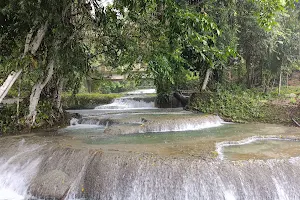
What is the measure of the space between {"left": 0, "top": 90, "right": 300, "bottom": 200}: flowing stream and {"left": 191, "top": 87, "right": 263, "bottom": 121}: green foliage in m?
3.81

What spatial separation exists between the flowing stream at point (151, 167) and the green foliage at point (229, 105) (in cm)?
381

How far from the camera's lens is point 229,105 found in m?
13.3

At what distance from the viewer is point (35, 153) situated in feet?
24.7

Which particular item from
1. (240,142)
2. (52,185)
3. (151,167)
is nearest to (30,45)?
(52,185)

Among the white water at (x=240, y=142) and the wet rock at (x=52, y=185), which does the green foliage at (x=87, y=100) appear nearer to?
the white water at (x=240, y=142)

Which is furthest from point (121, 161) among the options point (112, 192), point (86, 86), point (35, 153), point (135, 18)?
point (86, 86)

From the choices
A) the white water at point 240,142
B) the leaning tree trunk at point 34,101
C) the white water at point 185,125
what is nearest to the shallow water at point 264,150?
Result: the white water at point 240,142

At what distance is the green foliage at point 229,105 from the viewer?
41.7 feet

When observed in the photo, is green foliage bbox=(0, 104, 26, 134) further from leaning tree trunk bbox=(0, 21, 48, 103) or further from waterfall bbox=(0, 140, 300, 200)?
waterfall bbox=(0, 140, 300, 200)

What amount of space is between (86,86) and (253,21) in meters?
16.0

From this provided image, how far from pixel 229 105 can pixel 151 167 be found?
26.2 feet

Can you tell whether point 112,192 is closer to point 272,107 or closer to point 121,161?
point 121,161

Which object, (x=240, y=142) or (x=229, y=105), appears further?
(x=229, y=105)

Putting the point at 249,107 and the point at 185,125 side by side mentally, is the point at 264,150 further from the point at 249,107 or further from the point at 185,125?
the point at 249,107
